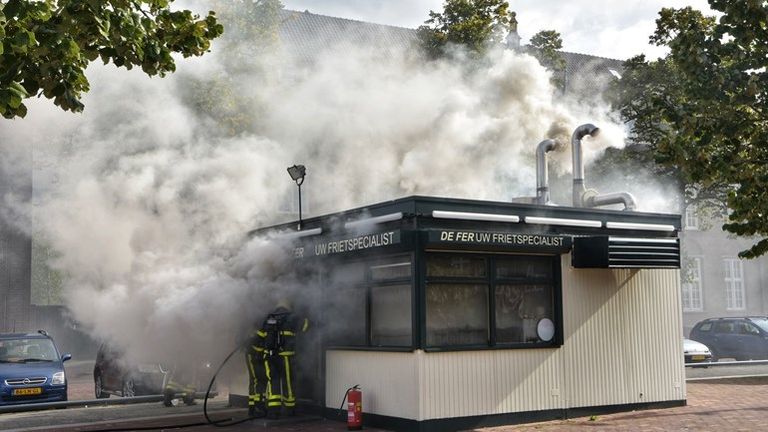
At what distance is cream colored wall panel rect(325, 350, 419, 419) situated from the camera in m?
12.7

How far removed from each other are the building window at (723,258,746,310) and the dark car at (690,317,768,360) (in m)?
15.9

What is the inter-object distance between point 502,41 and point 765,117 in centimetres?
1563

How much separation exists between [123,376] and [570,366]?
9.25 m

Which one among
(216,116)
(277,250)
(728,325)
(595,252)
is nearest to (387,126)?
(216,116)

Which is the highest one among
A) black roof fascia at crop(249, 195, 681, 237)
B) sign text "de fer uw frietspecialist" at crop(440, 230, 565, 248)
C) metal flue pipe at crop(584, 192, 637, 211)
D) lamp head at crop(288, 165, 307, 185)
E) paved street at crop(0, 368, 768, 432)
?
lamp head at crop(288, 165, 307, 185)

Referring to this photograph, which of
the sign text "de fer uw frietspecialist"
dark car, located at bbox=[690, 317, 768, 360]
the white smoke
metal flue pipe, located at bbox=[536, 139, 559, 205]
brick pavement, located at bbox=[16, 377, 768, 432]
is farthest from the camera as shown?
dark car, located at bbox=[690, 317, 768, 360]

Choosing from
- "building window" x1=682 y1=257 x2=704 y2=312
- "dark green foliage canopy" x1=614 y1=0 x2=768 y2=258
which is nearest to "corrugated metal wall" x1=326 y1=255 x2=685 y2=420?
"dark green foliage canopy" x1=614 y1=0 x2=768 y2=258

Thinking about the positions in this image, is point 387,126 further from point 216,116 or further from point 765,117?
point 765,117

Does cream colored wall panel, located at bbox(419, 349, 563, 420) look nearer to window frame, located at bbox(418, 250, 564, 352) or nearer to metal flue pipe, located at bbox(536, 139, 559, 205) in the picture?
window frame, located at bbox(418, 250, 564, 352)

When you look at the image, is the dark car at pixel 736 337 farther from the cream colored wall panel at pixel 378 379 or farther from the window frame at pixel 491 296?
the cream colored wall panel at pixel 378 379

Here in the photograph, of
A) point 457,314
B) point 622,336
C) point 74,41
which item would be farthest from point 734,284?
point 74,41

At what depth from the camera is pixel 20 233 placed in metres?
32.0

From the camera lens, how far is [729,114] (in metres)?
10.9

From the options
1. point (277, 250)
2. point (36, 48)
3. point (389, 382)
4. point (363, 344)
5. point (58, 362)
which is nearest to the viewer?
point (36, 48)
